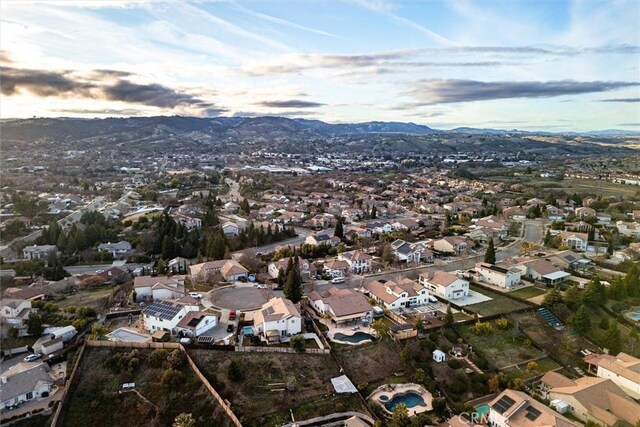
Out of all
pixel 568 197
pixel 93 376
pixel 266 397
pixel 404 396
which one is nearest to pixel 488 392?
pixel 404 396

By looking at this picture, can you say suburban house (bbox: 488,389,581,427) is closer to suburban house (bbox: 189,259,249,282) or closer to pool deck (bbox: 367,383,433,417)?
pool deck (bbox: 367,383,433,417)

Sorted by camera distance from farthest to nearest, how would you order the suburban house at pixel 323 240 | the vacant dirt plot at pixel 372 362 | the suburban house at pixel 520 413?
the suburban house at pixel 323 240 → the vacant dirt plot at pixel 372 362 → the suburban house at pixel 520 413

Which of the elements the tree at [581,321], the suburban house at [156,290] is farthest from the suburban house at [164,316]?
the tree at [581,321]

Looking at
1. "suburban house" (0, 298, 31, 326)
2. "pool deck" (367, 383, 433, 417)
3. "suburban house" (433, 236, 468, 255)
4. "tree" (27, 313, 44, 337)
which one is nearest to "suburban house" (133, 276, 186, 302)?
"tree" (27, 313, 44, 337)

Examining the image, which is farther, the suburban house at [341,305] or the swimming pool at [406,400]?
the suburban house at [341,305]

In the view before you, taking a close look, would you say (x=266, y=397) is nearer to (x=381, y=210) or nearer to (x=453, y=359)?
(x=453, y=359)

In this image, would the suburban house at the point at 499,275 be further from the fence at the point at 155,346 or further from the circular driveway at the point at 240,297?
the fence at the point at 155,346

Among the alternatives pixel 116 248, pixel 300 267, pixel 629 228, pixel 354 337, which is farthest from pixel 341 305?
pixel 629 228
